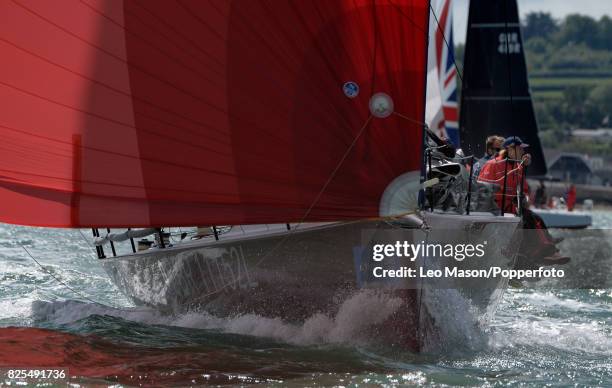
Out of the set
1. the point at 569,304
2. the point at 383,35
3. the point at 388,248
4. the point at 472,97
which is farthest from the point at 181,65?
the point at 472,97

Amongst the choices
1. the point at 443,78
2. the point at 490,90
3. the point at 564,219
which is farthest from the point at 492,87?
the point at 564,219

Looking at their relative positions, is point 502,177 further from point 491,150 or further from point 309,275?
point 309,275

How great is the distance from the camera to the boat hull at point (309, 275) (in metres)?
7.18

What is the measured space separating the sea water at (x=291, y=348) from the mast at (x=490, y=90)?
26.4ft

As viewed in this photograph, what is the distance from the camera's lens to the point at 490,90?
58.1ft

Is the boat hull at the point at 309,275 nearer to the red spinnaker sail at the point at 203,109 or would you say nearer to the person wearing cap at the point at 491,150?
the red spinnaker sail at the point at 203,109

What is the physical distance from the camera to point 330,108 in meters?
6.92

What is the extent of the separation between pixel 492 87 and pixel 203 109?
1130cm

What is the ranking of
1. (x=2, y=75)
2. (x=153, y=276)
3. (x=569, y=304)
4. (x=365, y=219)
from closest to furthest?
(x=365, y=219)
(x=2, y=75)
(x=153, y=276)
(x=569, y=304)

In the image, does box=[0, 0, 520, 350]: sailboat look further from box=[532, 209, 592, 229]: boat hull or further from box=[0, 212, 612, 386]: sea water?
box=[532, 209, 592, 229]: boat hull

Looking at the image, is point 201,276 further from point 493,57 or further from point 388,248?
point 493,57

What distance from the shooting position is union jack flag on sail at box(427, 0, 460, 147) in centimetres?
1716

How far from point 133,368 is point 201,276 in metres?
1.14

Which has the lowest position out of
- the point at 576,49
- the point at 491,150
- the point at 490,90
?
the point at 491,150
